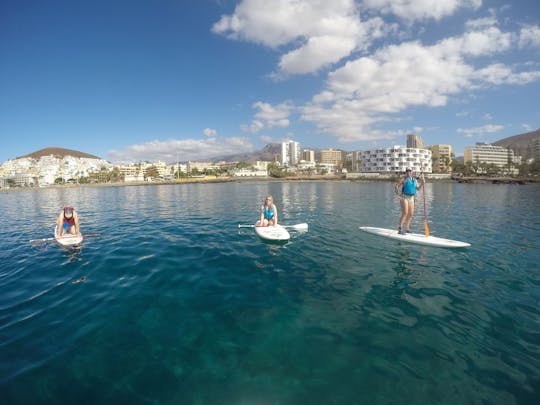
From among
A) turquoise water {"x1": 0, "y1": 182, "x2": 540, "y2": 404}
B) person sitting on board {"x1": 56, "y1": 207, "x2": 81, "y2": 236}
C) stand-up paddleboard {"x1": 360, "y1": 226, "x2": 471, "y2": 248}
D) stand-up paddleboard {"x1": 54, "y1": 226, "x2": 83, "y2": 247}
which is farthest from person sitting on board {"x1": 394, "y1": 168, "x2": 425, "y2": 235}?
person sitting on board {"x1": 56, "y1": 207, "x2": 81, "y2": 236}

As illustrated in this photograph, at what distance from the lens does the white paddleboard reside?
12.8 m

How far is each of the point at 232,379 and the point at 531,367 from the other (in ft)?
18.0

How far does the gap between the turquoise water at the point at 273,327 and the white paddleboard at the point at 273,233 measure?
6.75 ft

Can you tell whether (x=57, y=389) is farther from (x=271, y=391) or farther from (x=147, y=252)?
(x=147, y=252)

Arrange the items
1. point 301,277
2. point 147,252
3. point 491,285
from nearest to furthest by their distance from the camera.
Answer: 1. point 491,285
2. point 301,277
3. point 147,252

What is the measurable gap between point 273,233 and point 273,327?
24.4ft

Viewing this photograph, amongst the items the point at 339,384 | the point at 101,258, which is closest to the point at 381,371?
the point at 339,384

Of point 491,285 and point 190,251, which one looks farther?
point 190,251

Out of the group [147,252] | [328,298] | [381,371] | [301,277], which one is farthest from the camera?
[147,252]

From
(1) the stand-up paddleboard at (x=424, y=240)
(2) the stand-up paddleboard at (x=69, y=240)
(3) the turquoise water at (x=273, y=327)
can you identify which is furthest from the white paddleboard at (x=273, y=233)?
(2) the stand-up paddleboard at (x=69, y=240)

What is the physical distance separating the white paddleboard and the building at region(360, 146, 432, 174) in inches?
5806

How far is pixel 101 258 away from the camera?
10.9 m

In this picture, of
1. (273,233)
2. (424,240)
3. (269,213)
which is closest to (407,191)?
(424,240)

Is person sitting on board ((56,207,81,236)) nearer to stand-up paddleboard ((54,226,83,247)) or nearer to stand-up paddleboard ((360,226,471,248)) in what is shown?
stand-up paddleboard ((54,226,83,247))
